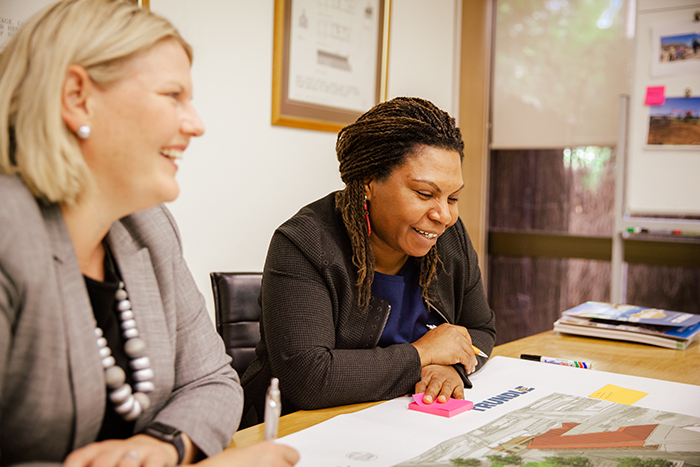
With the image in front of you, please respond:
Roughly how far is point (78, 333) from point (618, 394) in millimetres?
1066

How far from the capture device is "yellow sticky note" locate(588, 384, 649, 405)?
1.23 m

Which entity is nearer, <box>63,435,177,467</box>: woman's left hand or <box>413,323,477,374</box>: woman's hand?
<box>63,435,177,467</box>: woman's left hand

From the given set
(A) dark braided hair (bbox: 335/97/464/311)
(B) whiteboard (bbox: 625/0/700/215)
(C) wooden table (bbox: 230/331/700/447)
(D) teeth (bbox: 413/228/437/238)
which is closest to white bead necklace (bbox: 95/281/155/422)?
(C) wooden table (bbox: 230/331/700/447)

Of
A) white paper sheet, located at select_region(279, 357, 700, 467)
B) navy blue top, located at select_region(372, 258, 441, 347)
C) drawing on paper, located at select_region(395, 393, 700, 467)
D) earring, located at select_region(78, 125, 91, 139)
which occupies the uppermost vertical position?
earring, located at select_region(78, 125, 91, 139)

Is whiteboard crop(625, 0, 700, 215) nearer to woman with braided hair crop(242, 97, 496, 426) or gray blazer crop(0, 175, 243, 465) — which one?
woman with braided hair crop(242, 97, 496, 426)

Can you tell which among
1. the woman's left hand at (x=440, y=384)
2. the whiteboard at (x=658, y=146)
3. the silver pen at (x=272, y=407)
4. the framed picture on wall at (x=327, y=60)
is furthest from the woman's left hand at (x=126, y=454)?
the whiteboard at (x=658, y=146)

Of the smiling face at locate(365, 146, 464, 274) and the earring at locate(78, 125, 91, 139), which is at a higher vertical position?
the earring at locate(78, 125, 91, 139)

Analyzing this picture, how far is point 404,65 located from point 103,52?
2.75 meters

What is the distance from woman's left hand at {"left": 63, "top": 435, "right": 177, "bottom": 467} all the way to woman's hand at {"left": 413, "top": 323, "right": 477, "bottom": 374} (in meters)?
0.66

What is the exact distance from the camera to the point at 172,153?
2.85 feet

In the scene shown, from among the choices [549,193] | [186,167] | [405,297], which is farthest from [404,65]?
[405,297]

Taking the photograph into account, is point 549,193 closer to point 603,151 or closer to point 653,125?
point 603,151

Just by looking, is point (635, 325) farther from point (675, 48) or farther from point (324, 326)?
point (675, 48)

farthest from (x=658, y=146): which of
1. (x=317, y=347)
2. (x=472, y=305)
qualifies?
(x=317, y=347)
